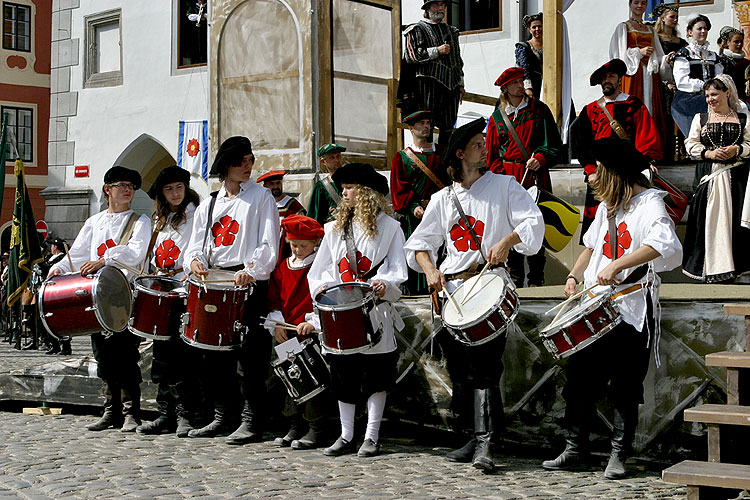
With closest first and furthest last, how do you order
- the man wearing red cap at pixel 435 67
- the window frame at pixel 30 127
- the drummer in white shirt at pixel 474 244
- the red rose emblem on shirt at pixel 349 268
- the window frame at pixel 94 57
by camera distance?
the drummer in white shirt at pixel 474 244 → the red rose emblem on shirt at pixel 349 268 → the man wearing red cap at pixel 435 67 → the window frame at pixel 94 57 → the window frame at pixel 30 127

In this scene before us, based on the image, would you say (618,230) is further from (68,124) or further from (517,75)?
(68,124)

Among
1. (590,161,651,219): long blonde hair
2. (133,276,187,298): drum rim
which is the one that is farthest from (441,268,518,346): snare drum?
(133,276,187,298): drum rim

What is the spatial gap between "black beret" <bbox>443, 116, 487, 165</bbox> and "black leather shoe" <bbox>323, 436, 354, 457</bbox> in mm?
1805

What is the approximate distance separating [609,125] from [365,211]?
8.71 feet

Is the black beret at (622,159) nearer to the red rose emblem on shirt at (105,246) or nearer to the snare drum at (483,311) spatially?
the snare drum at (483,311)

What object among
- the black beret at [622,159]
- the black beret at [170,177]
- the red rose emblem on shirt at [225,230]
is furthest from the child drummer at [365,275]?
the black beret at [170,177]

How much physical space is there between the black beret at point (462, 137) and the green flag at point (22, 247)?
9714mm

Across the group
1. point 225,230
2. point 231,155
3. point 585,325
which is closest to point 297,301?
point 225,230

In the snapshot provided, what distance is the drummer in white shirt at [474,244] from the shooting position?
6.20m

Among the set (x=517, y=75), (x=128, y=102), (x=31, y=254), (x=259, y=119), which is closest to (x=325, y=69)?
(x=259, y=119)

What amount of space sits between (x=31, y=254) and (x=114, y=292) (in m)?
8.11

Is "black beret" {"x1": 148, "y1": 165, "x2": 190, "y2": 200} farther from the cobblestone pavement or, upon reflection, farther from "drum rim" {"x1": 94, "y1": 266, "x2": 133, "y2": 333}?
the cobblestone pavement

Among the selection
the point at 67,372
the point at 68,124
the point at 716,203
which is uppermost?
the point at 68,124

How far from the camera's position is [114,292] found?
765 centimetres
